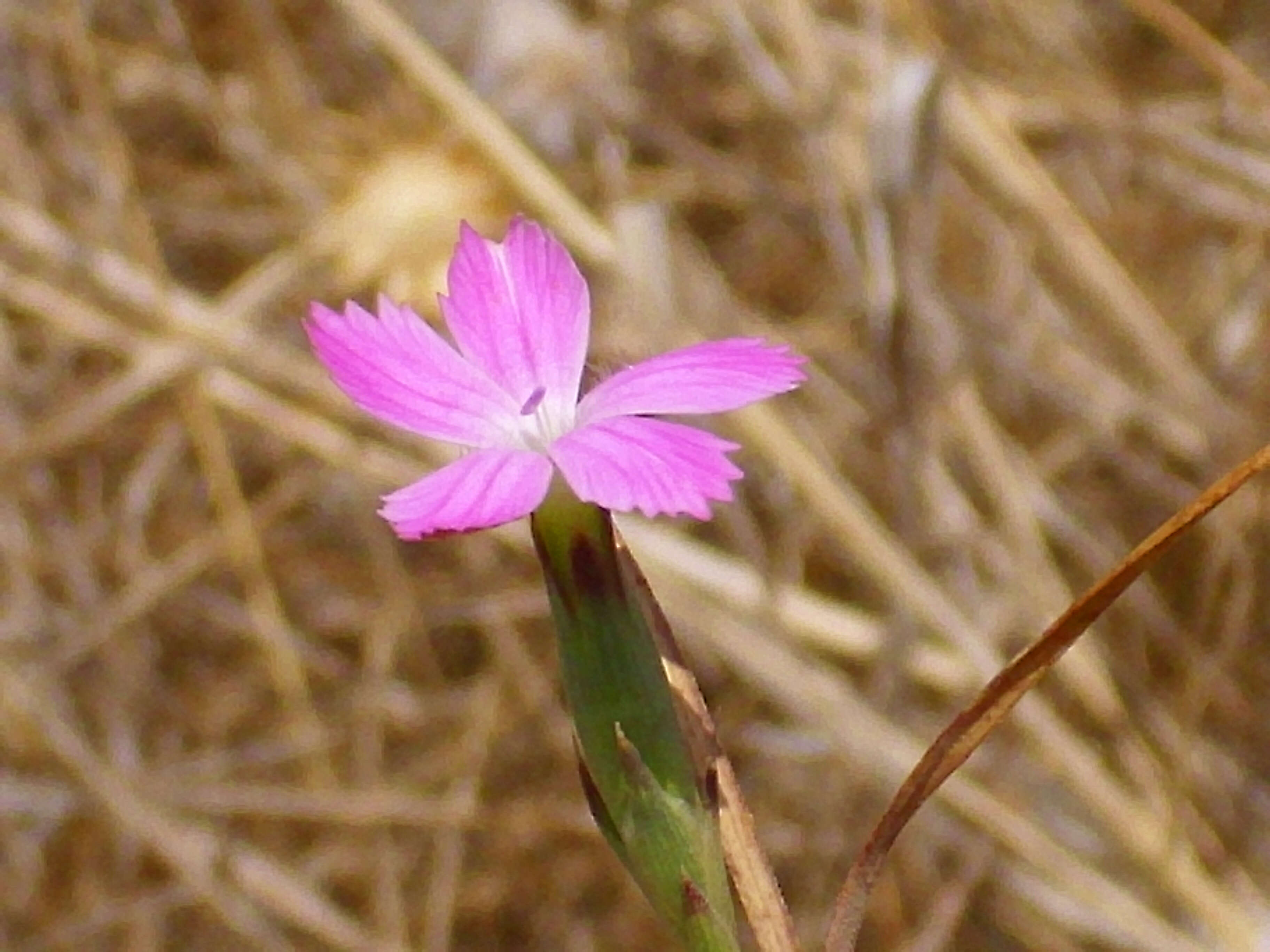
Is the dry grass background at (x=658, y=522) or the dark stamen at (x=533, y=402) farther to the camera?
the dry grass background at (x=658, y=522)

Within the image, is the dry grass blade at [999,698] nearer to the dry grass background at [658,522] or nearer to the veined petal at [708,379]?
the veined petal at [708,379]

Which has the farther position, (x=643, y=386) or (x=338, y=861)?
(x=338, y=861)

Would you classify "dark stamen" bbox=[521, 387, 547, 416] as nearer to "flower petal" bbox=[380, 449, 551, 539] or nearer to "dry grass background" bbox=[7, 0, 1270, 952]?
"flower petal" bbox=[380, 449, 551, 539]

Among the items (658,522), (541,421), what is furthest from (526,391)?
(658,522)

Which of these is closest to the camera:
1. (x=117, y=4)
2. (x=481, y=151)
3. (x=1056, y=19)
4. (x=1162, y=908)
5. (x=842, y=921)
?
(x=842, y=921)

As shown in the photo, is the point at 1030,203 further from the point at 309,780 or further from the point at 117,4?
the point at 117,4

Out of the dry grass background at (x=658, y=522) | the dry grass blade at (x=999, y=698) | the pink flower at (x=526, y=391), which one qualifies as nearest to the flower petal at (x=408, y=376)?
the pink flower at (x=526, y=391)

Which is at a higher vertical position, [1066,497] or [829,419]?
[829,419]

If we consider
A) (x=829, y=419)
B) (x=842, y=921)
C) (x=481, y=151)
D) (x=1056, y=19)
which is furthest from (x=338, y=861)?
(x=842, y=921)

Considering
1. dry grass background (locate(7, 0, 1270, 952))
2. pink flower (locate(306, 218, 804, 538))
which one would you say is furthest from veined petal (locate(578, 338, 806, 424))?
dry grass background (locate(7, 0, 1270, 952))

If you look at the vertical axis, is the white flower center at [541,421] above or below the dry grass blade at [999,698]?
above
